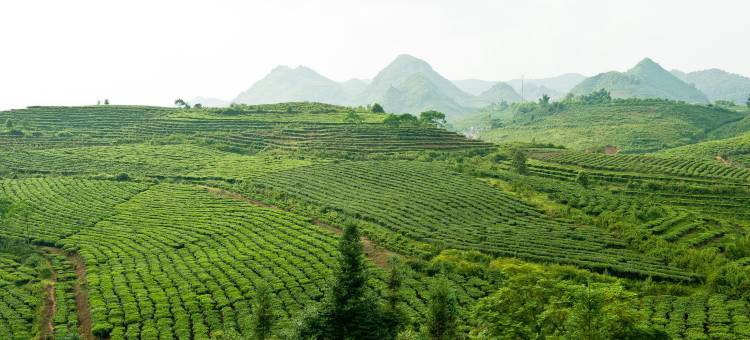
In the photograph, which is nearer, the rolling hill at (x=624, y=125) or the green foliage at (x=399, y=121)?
the green foliage at (x=399, y=121)

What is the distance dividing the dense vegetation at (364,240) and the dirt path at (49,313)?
150mm

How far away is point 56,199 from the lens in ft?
209

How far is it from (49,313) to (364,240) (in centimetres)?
2518

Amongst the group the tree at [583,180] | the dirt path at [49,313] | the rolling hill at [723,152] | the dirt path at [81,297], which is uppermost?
the rolling hill at [723,152]

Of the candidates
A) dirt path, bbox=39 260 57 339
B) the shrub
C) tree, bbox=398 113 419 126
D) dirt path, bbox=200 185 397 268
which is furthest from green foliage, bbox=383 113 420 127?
the shrub

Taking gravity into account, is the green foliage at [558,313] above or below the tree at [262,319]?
above

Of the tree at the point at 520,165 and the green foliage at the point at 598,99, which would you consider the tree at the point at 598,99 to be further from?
the tree at the point at 520,165

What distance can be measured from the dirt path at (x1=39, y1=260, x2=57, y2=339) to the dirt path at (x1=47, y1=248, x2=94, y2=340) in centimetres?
148

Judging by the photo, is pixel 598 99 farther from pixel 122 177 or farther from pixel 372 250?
pixel 372 250

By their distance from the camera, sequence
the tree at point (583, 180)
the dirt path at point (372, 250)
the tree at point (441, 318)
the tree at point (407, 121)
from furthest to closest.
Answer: the tree at point (407, 121), the tree at point (583, 180), the dirt path at point (372, 250), the tree at point (441, 318)

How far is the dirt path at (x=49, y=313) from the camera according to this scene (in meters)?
33.7

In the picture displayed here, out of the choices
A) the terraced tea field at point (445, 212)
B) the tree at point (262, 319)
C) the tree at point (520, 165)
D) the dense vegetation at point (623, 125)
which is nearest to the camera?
the tree at point (262, 319)

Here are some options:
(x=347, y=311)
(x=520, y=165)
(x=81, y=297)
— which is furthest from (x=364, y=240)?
(x=520, y=165)

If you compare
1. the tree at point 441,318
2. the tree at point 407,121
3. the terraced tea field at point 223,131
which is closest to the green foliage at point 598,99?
the tree at point 407,121
